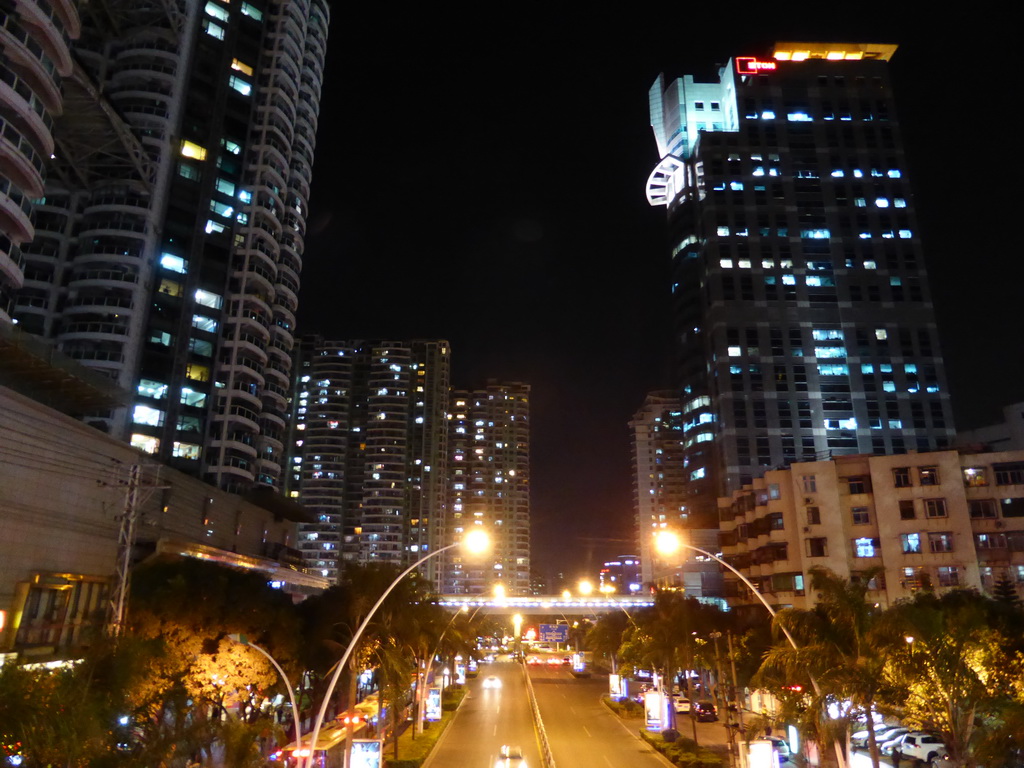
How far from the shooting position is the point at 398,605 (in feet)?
→ 147

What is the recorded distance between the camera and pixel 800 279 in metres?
127

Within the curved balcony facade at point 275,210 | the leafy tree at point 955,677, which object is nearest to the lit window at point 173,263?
the curved balcony facade at point 275,210

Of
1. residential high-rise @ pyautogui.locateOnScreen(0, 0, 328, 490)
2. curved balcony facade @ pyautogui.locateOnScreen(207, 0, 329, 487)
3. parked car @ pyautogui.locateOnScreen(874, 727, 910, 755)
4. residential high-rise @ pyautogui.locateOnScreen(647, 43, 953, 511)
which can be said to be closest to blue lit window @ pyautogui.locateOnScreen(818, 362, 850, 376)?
residential high-rise @ pyautogui.locateOnScreen(647, 43, 953, 511)

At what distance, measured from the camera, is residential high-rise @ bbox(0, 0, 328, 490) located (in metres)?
75.7

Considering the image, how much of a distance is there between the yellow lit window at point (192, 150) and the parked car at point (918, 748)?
84458 mm

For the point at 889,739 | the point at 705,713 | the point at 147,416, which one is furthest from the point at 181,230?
the point at 889,739

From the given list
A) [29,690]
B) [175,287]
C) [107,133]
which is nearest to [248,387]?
[175,287]

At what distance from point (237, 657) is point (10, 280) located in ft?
95.7

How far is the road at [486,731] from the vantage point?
4191 centimetres

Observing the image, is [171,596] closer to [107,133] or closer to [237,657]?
[237,657]

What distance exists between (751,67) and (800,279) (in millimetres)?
41804

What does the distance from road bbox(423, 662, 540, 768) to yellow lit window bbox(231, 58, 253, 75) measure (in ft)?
250

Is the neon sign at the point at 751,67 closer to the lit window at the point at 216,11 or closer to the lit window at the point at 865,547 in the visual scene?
the lit window at the point at 216,11

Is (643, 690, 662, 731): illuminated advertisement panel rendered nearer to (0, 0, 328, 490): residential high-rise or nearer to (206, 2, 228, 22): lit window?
(0, 0, 328, 490): residential high-rise
